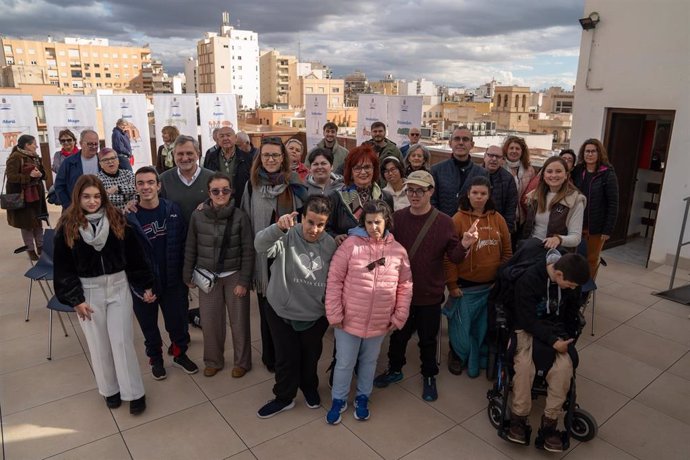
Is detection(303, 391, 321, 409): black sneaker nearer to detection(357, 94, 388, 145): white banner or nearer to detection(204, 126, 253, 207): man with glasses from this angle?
detection(204, 126, 253, 207): man with glasses

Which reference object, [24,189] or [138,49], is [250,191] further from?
[138,49]

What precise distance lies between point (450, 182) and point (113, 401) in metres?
3.18

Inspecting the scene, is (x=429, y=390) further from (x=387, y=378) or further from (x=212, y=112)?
(x=212, y=112)

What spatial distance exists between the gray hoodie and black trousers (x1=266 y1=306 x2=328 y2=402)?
12 cm

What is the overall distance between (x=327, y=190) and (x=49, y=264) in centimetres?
276

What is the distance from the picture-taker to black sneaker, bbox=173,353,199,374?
3627mm

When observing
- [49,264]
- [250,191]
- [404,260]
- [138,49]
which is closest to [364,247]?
[404,260]

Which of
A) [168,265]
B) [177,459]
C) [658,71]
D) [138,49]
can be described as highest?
[138,49]

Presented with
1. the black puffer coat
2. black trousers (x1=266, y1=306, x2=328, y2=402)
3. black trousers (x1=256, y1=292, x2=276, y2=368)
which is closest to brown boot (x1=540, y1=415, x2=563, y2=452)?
black trousers (x1=266, y1=306, x2=328, y2=402)

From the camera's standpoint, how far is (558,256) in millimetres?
2775

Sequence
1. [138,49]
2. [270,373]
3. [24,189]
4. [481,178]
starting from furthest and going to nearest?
[138,49], [24,189], [270,373], [481,178]

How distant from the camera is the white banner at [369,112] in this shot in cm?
1062

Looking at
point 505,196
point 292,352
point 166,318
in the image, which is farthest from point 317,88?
point 292,352

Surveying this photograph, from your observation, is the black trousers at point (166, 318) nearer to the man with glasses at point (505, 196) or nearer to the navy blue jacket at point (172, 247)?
the navy blue jacket at point (172, 247)
